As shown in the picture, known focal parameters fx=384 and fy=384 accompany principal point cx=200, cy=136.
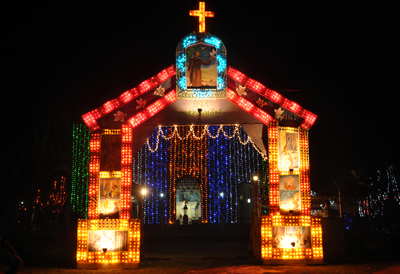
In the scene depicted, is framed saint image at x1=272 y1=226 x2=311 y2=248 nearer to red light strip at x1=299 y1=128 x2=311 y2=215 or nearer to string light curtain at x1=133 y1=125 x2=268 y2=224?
red light strip at x1=299 y1=128 x2=311 y2=215

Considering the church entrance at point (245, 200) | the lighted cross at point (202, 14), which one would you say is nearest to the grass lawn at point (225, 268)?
the lighted cross at point (202, 14)

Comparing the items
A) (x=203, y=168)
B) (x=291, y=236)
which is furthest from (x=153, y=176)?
(x=291, y=236)

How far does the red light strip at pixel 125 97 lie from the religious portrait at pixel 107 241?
10.0ft

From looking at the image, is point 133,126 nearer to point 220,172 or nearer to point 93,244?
point 93,244

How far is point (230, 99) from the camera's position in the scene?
12.0m

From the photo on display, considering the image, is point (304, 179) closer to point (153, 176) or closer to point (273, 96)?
point (273, 96)

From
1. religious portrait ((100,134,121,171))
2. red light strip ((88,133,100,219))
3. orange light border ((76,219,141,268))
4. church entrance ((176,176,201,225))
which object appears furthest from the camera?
church entrance ((176,176,201,225))

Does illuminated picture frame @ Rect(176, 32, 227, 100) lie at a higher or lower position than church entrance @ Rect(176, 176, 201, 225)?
higher

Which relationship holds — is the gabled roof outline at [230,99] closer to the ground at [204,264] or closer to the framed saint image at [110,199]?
the framed saint image at [110,199]

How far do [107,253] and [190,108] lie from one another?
5.02m

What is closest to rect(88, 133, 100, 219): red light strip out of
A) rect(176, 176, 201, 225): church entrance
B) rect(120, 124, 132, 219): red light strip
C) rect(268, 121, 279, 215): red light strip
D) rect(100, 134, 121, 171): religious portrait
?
rect(100, 134, 121, 171): religious portrait

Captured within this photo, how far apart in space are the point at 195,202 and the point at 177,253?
16374mm

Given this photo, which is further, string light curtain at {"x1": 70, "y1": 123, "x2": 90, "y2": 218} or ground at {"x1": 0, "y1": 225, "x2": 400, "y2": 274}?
string light curtain at {"x1": 70, "y1": 123, "x2": 90, "y2": 218}

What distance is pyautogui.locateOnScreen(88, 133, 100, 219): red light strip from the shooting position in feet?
36.4
